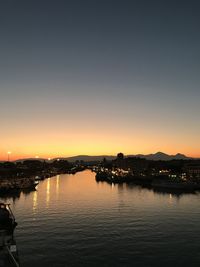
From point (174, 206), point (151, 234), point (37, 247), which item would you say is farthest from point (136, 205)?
point (37, 247)

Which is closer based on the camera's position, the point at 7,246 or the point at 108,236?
the point at 7,246

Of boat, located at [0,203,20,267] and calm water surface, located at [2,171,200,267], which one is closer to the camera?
boat, located at [0,203,20,267]

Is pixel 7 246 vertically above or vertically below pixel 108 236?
above

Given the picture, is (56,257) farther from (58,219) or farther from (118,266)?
(58,219)

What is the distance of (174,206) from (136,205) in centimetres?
934

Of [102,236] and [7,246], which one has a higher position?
[7,246]

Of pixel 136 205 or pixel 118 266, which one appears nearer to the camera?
pixel 118 266

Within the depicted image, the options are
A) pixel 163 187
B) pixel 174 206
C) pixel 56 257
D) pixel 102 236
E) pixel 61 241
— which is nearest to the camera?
pixel 56 257

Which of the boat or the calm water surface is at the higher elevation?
the boat

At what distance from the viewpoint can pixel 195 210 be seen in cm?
7112

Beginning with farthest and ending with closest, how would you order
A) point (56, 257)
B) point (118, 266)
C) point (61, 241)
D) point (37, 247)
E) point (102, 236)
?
point (102, 236), point (61, 241), point (37, 247), point (56, 257), point (118, 266)

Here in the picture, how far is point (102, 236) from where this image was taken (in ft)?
150

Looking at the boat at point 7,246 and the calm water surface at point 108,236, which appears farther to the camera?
the calm water surface at point 108,236

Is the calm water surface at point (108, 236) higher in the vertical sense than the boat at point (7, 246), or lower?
lower
